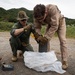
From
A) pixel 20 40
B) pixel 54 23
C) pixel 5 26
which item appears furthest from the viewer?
pixel 5 26

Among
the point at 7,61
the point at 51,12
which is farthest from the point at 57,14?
the point at 7,61

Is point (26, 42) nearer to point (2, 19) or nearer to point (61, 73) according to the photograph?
point (61, 73)

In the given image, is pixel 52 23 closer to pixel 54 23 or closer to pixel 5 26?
pixel 54 23

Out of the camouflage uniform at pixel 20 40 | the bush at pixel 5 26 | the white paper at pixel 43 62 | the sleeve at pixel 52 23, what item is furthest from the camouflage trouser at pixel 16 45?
the bush at pixel 5 26

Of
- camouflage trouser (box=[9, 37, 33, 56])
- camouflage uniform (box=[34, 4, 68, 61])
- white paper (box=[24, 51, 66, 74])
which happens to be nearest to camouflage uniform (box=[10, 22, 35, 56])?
camouflage trouser (box=[9, 37, 33, 56])

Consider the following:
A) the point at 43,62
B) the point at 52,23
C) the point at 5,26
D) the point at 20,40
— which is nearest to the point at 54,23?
the point at 52,23

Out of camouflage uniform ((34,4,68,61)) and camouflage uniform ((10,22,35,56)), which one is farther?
camouflage uniform ((10,22,35,56))

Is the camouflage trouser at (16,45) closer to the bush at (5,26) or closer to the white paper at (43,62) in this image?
the white paper at (43,62)

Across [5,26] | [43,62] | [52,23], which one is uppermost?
[52,23]

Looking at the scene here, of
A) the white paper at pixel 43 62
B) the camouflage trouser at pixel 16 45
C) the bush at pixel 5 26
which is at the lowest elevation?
the bush at pixel 5 26

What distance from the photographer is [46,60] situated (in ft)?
18.2

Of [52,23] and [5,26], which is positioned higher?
[52,23]

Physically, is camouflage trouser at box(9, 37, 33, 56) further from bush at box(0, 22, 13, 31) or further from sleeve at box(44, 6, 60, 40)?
bush at box(0, 22, 13, 31)

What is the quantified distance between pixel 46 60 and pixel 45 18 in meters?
0.84
